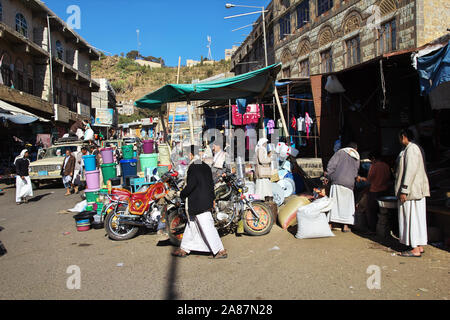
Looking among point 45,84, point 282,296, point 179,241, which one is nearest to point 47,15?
point 45,84

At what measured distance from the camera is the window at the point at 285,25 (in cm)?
2161

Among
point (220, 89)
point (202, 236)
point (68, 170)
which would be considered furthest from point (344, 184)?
point (68, 170)

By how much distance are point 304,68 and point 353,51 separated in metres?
4.39

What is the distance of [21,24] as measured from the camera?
21625 millimetres

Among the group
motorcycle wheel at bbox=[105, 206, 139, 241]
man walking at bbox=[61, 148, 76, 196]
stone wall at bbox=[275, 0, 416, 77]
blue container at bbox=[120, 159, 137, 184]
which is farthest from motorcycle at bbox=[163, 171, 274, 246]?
stone wall at bbox=[275, 0, 416, 77]

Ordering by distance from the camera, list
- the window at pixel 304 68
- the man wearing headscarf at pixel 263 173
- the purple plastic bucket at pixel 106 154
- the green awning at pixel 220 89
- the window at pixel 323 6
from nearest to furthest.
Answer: the green awning at pixel 220 89 → the man wearing headscarf at pixel 263 173 → the purple plastic bucket at pixel 106 154 → the window at pixel 323 6 → the window at pixel 304 68

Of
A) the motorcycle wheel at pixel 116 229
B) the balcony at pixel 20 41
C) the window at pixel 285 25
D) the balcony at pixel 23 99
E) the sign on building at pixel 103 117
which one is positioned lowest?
the motorcycle wheel at pixel 116 229

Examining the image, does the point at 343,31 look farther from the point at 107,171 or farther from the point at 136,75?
the point at 136,75

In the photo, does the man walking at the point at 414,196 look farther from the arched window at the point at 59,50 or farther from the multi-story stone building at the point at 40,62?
the arched window at the point at 59,50

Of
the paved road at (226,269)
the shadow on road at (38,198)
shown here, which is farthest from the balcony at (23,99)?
the paved road at (226,269)

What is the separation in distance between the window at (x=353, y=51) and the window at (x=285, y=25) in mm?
6395

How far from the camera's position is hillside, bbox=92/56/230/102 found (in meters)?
67.9

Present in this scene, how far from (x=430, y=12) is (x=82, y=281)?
14311 millimetres

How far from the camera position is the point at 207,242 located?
→ 5090mm
